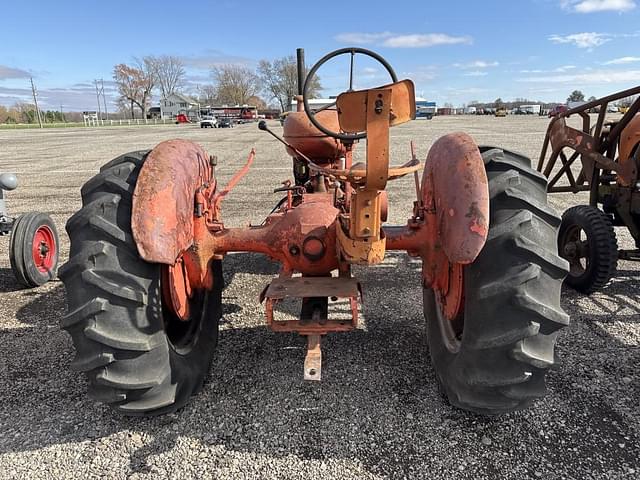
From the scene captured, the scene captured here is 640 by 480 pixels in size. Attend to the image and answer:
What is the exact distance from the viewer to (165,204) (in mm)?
2209

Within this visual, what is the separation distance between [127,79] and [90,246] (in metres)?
93.5

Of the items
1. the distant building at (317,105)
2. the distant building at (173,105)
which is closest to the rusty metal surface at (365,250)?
the distant building at (317,105)

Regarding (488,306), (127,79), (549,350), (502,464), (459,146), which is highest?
(127,79)

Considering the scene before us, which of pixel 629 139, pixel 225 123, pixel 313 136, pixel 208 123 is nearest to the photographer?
pixel 629 139

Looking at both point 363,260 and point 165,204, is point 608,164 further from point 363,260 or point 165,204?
point 165,204

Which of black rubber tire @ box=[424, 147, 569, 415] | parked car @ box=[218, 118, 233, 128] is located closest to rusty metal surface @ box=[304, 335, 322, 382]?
black rubber tire @ box=[424, 147, 569, 415]

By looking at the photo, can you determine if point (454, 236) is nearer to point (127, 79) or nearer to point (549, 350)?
point (549, 350)

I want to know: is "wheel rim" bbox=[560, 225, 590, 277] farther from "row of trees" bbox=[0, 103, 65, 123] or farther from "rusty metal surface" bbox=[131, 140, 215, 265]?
"row of trees" bbox=[0, 103, 65, 123]

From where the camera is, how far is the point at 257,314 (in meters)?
3.85

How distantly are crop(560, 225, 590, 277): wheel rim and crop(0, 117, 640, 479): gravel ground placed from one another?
0.48m

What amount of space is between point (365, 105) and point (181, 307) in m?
1.46

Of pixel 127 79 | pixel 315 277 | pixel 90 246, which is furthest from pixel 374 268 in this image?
pixel 127 79

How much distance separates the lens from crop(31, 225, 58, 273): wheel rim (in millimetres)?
4629

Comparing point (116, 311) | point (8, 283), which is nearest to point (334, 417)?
point (116, 311)
